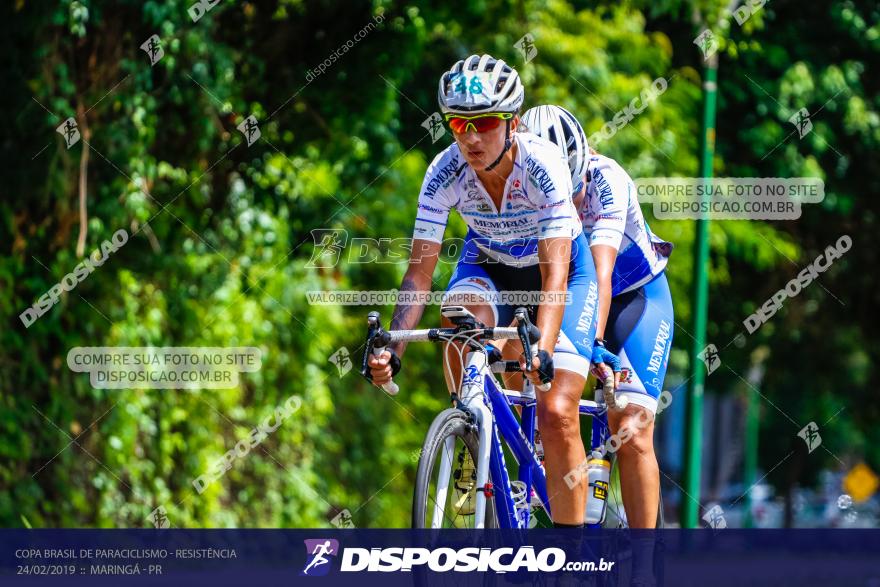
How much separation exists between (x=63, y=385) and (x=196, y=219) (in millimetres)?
1705

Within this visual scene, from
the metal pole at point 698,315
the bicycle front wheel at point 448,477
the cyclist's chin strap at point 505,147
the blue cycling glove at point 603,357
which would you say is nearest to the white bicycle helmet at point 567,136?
the cyclist's chin strap at point 505,147

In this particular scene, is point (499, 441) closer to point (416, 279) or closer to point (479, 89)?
point (416, 279)

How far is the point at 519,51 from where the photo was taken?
1247 centimetres

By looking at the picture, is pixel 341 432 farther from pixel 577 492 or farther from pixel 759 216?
pixel 577 492

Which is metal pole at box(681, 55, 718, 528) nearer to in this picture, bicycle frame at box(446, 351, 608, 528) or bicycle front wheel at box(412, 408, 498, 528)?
bicycle frame at box(446, 351, 608, 528)

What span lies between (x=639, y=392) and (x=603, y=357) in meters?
0.44

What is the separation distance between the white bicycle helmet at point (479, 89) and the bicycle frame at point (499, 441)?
0.90m

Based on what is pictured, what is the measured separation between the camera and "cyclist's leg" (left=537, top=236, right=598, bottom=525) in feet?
18.3

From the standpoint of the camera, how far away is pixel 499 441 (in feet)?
18.1

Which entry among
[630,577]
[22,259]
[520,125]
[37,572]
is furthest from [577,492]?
[22,259]

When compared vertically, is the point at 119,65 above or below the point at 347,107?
below

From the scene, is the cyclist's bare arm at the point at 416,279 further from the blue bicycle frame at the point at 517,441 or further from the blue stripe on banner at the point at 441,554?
the blue stripe on banner at the point at 441,554

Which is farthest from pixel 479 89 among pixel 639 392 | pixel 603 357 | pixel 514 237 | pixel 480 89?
pixel 639 392

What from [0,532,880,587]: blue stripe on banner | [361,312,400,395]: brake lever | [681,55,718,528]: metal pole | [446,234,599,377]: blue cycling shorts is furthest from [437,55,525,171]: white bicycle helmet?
[681,55,718,528]: metal pole
